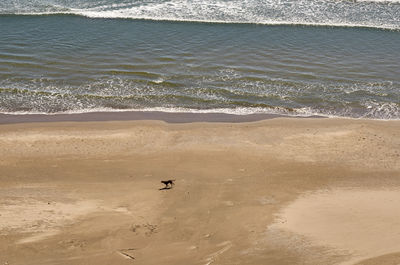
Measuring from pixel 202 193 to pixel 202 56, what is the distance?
38.7 feet

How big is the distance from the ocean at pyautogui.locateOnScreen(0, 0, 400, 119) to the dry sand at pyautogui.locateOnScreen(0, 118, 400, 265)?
78.3 inches

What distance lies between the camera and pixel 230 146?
53.8 feet

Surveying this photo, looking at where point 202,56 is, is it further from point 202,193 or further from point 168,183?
point 202,193

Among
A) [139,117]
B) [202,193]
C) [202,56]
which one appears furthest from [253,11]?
[202,193]

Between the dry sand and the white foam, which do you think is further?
the white foam

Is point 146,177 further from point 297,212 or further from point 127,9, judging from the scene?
point 127,9

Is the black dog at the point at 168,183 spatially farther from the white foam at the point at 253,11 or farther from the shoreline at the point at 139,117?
the white foam at the point at 253,11

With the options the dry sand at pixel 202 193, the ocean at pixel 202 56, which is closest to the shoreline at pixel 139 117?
the ocean at pixel 202 56

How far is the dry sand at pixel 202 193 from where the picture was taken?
452 inches

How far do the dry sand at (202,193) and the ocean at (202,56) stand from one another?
1.99 m

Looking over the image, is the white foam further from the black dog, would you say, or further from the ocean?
the black dog

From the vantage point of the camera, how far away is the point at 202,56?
23891mm

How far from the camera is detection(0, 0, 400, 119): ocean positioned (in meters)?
19.7

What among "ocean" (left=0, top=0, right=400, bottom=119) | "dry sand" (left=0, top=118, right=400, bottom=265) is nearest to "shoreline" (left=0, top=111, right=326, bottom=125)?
"ocean" (left=0, top=0, right=400, bottom=119)
